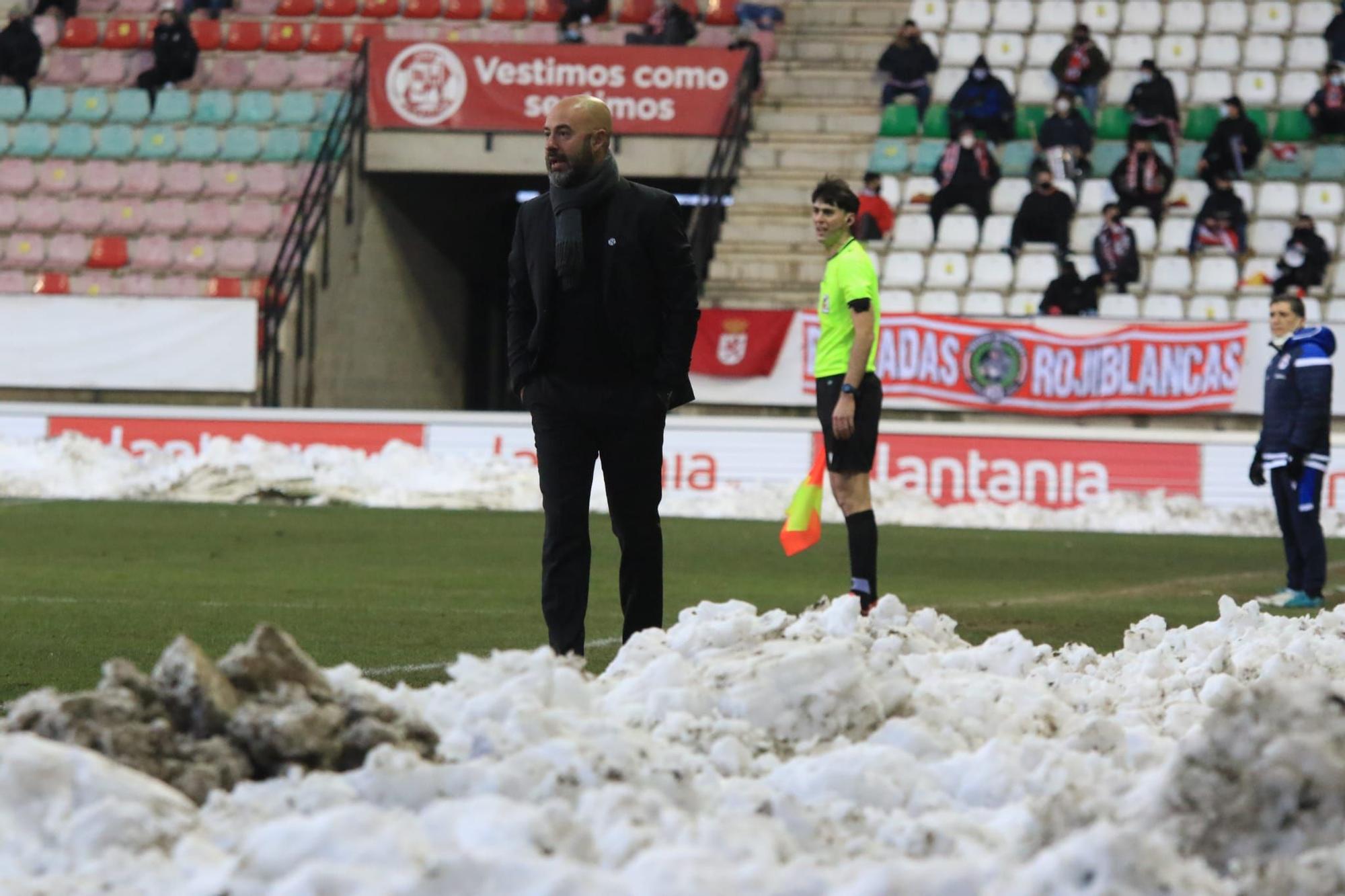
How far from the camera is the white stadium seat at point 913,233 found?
76.7 feet

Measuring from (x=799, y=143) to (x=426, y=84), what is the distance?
4855 mm

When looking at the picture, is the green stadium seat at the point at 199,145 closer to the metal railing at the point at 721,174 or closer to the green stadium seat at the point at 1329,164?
the metal railing at the point at 721,174

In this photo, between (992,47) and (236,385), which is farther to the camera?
(992,47)

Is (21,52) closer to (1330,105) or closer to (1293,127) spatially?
(1293,127)

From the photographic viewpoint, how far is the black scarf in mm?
6410

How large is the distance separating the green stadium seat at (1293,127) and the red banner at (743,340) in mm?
7471

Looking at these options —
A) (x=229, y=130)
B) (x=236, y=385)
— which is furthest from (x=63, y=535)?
(x=229, y=130)


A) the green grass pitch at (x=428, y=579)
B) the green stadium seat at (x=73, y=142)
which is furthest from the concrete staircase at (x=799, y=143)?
the green stadium seat at (x=73, y=142)

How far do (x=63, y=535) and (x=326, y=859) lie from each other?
10861mm

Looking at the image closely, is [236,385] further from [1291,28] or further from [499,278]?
[1291,28]

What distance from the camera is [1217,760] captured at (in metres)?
3.72

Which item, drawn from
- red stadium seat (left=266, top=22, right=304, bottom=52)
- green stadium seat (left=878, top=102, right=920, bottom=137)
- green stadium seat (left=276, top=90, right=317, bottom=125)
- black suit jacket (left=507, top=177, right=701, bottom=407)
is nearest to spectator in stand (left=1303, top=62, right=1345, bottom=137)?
green stadium seat (left=878, top=102, right=920, bottom=137)

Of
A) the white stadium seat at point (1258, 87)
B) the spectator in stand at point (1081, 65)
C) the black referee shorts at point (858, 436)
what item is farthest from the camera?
the white stadium seat at point (1258, 87)

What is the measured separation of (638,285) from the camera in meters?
6.49
